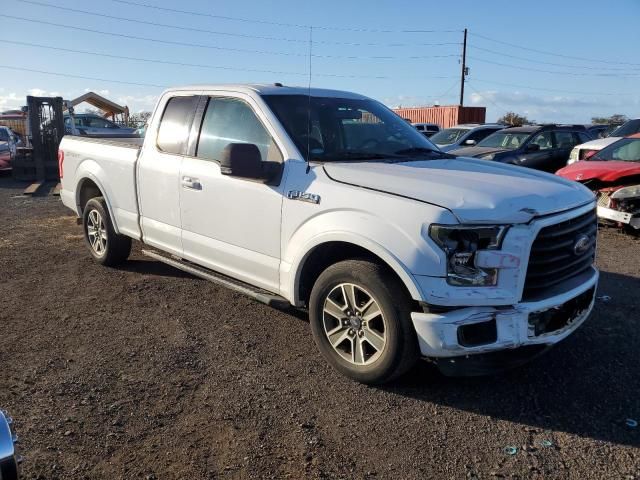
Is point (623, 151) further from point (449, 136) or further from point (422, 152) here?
point (449, 136)

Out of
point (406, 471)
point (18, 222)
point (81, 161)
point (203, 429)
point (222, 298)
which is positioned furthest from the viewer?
point (18, 222)

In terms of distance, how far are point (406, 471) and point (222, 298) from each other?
116 inches

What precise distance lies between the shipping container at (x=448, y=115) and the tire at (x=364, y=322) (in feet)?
100

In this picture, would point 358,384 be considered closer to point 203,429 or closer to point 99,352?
point 203,429

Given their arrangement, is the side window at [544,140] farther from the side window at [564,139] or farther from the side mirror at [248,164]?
the side mirror at [248,164]

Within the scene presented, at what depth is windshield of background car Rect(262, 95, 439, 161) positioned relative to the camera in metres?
4.14

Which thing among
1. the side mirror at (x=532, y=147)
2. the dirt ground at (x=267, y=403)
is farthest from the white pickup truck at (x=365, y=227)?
the side mirror at (x=532, y=147)

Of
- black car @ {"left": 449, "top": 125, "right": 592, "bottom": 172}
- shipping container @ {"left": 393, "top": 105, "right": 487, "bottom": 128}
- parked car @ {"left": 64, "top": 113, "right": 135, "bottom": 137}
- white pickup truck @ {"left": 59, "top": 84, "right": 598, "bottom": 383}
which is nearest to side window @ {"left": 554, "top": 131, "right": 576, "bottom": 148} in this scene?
black car @ {"left": 449, "top": 125, "right": 592, "bottom": 172}

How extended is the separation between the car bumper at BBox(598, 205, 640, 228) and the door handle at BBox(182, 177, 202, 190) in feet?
20.5

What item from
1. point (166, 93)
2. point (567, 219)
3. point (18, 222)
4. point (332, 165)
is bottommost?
point (18, 222)

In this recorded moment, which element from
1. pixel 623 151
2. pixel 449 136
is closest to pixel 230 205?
pixel 623 151

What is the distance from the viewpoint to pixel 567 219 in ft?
11.2

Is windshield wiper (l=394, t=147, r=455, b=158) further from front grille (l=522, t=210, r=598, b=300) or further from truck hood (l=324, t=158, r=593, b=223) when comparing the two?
front grille (l=522, t=210, r=598, b=300)

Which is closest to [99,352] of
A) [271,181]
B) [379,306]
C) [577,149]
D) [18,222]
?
[271,181]
